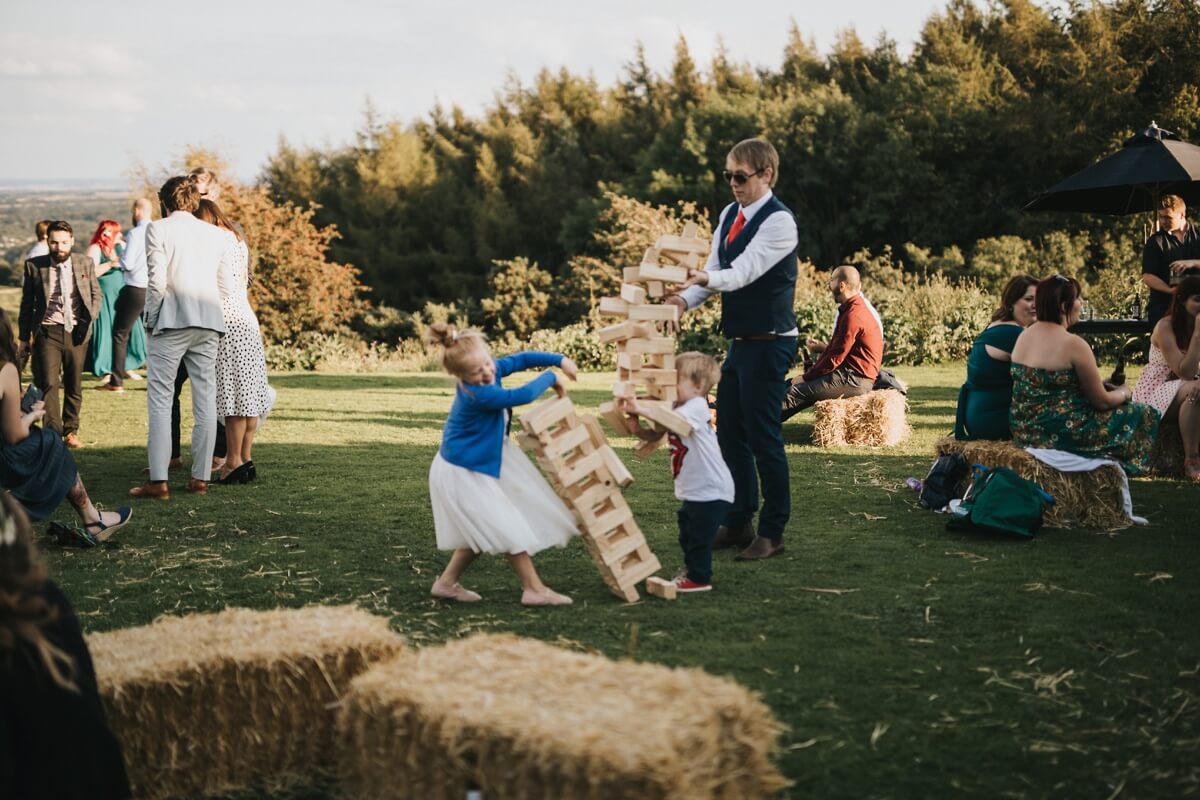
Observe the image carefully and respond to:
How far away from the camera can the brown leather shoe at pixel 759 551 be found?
6004 mm

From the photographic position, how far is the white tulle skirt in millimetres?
5133

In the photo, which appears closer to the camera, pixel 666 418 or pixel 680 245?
pixel 666 418

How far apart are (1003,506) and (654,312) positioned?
99.1 inches

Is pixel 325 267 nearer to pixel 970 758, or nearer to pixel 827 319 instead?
pixel 827 319

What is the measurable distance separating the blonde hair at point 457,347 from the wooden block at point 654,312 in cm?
76

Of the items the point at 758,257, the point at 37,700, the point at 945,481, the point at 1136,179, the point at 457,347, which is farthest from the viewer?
the point at 1136,179

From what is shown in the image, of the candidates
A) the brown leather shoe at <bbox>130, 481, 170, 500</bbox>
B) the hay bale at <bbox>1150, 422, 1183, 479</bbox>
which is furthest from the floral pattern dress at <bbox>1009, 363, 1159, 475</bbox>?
the brown leather shoe at <bbox>130, 481, 170, 500</bbox>

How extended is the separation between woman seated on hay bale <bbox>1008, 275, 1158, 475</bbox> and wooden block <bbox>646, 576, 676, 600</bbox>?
300cm

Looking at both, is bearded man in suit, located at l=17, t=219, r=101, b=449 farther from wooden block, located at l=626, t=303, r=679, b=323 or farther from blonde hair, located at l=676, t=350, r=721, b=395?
blonde hair, located at l=676, t=350, r=721, b=395

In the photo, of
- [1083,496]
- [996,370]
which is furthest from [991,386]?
[1083,496]

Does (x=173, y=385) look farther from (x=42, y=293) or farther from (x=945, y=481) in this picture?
(x=945, y=481)

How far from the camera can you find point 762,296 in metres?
5.91

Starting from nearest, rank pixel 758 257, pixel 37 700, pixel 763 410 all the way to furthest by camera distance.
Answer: pixel 37 700
pixel 758 257
pixel 763 410

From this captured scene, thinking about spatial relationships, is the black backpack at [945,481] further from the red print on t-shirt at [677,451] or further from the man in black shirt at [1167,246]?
the man in black shirt at [1167,246]
